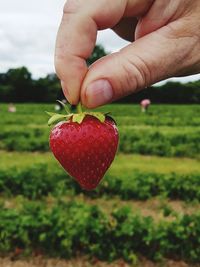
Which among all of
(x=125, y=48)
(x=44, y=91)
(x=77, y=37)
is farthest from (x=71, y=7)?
(x=44, y=91)

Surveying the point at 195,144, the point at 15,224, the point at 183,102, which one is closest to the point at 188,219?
the point at 15,224

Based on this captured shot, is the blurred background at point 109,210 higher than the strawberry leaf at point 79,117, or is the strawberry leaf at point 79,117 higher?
the strawberry leaf at point 79,117

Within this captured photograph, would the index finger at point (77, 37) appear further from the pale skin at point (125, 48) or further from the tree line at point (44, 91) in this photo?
the tree line at point (44, 91)

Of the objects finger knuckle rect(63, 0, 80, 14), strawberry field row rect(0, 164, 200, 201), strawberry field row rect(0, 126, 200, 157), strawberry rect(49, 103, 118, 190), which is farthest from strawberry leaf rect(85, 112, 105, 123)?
strawberry field row rect(0, 126, 200, 157)

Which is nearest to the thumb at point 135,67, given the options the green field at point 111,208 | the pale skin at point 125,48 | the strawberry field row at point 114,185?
the pale skin at point 125,48

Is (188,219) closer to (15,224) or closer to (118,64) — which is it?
(15,224)

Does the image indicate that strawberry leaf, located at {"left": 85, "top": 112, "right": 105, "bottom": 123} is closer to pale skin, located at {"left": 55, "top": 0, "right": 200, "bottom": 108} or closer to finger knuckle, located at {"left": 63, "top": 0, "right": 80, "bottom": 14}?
pale skin, located at {"left": 55, "top": 0, "right": 200, "bottom": 108}
